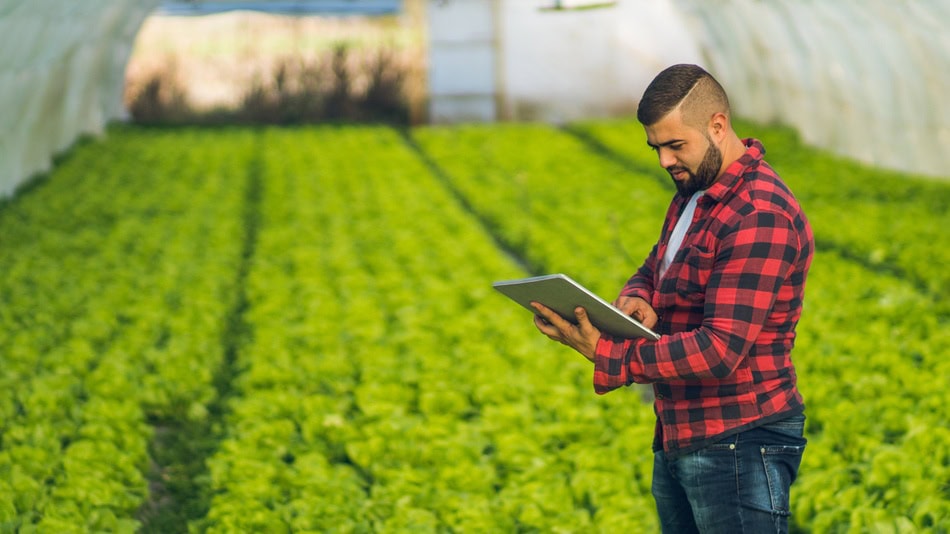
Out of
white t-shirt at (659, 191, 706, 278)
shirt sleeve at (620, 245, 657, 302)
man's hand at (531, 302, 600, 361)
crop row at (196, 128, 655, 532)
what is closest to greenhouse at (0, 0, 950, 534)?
crop row at (196, 128, 655, 532)

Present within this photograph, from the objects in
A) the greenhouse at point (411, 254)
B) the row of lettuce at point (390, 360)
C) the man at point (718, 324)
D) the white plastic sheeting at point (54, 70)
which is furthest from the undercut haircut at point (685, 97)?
the white plastic sheeting at point (54, 70)

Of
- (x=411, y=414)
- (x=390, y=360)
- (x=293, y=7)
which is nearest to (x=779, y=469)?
(x=411, y=414)

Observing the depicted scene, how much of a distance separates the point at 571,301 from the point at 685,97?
21.5 inches

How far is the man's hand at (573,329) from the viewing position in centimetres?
267

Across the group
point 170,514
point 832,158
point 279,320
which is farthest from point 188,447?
point 832,158

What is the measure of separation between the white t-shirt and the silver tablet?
26 centimetres

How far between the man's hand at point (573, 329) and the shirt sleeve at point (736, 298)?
0.59 ft

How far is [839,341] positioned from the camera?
6.83m

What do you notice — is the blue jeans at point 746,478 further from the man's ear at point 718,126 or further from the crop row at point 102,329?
the crop row at point 102,329

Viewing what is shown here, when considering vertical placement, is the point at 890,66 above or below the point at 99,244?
above

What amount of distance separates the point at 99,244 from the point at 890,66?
29.0 feet

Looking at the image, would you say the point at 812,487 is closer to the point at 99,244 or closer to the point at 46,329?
the point at 46,329

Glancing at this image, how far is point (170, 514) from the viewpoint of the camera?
495 centimetres

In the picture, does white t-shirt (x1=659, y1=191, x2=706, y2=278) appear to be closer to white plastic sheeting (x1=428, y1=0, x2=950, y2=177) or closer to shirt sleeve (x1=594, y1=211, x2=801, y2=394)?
shirt sleeve (x1=594, y1=211, x2=801, y2=394)
